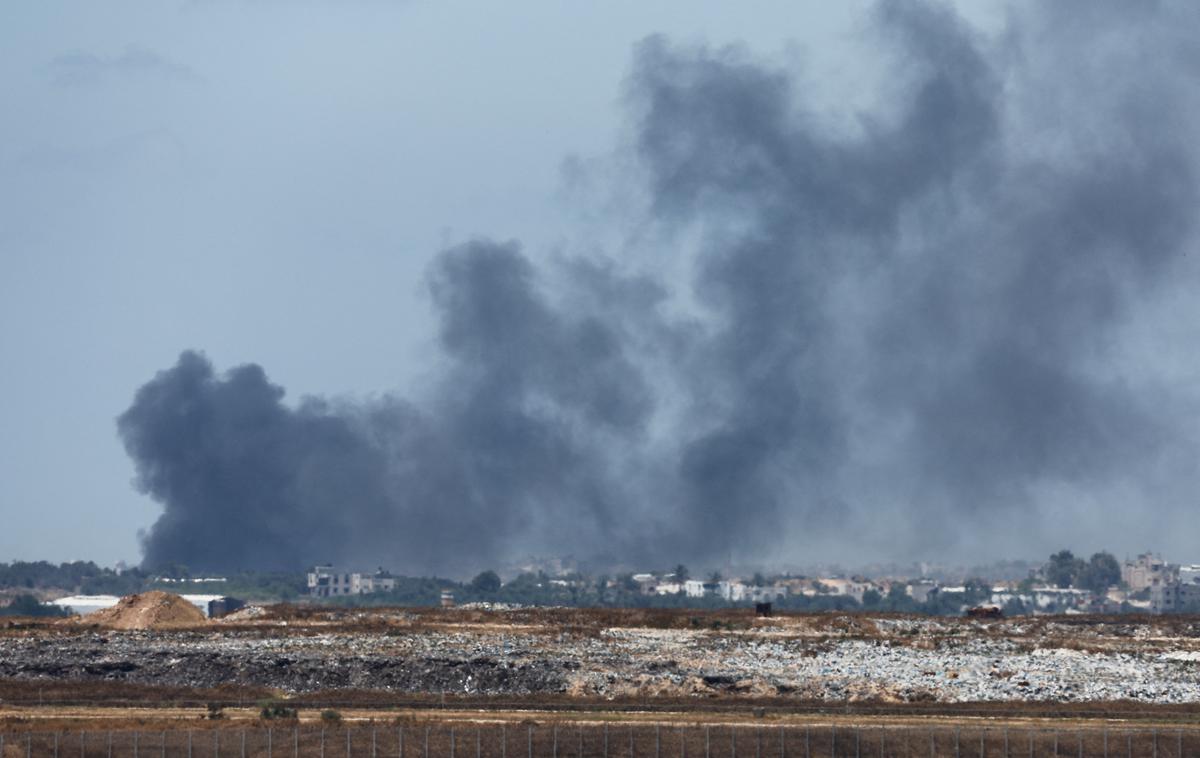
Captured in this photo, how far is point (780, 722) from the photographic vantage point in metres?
90.5

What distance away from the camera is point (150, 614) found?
14800 centimetres

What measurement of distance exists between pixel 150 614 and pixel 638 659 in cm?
5070

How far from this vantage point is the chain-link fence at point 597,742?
7888 cm

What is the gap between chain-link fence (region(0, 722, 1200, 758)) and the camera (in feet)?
259

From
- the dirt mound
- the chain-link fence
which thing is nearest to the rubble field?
the dirt mound

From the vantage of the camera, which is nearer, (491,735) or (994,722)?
(491,735)

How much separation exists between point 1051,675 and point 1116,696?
5.42 metres

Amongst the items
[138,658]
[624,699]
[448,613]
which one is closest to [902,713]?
[624,699]

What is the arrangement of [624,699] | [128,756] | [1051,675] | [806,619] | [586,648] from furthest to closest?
1. [806,619]
2. [586,648]
3. [1051,675]
4. [624,699]
5. [128,756]

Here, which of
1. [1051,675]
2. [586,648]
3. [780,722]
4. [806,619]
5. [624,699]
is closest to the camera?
[780,722]

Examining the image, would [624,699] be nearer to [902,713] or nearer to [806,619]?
[902,713]

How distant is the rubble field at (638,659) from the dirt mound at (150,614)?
196 inches

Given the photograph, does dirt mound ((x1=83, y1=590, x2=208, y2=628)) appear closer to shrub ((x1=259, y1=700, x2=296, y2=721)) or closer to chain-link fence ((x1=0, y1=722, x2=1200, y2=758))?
shrub ((x1=259, y1=700, x2=296, y2=721))

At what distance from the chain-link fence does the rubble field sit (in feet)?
57.5
